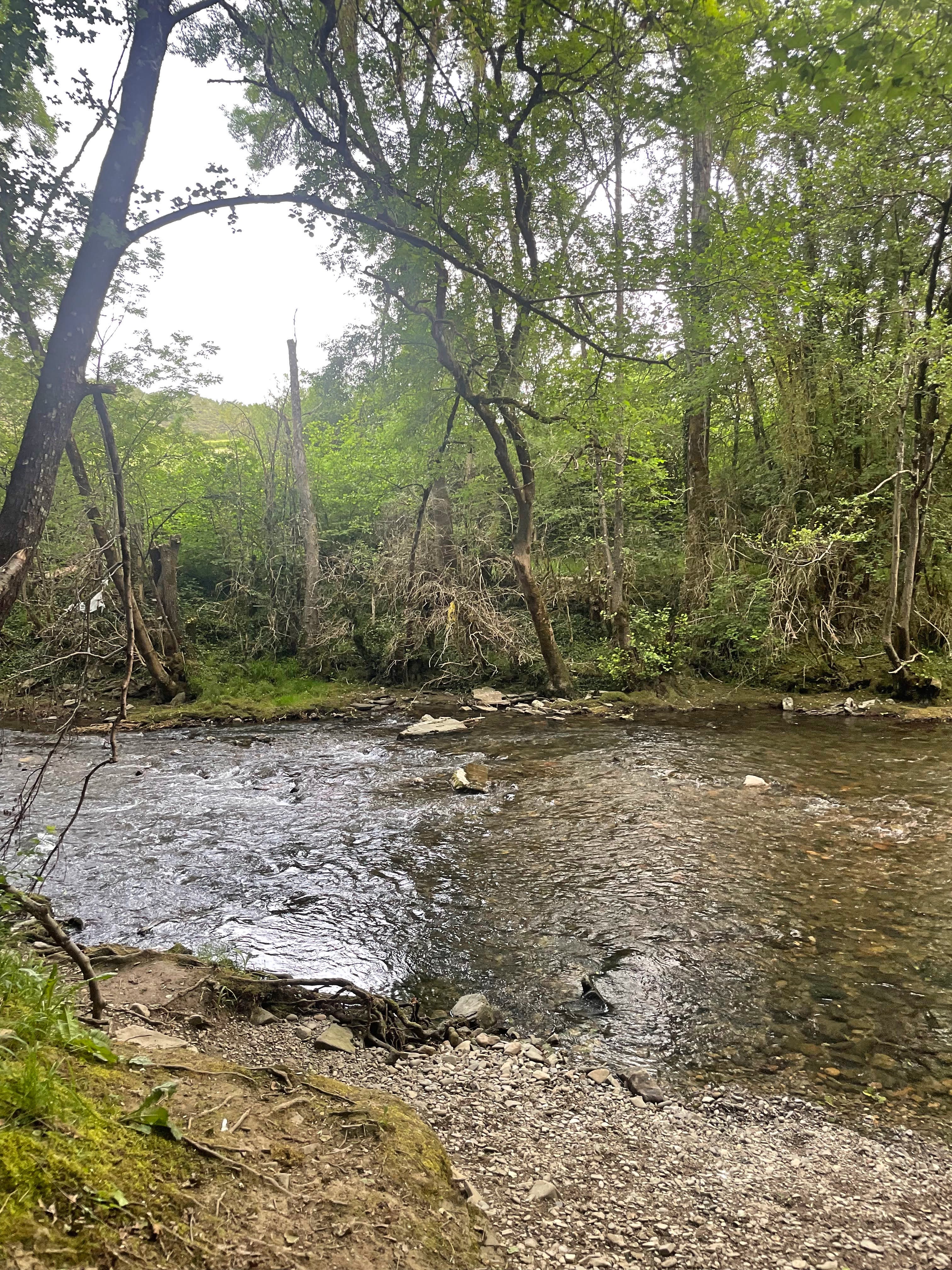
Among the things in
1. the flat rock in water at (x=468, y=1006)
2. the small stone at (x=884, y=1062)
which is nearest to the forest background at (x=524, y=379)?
the flat rock in water at (x=468, y=1006)

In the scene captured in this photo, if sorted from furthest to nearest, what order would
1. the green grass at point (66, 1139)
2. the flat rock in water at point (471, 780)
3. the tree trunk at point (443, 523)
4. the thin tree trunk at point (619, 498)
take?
the tree trunk at point (443, 523)
the thin tree trunk at point (619, 498)
the flat rock in water at point (471, 780)
the green grass at point (66, 1139)

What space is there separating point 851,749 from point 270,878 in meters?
8.87

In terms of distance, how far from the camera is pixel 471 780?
30.6 ft

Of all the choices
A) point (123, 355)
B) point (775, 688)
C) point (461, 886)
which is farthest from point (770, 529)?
point (123, 355)

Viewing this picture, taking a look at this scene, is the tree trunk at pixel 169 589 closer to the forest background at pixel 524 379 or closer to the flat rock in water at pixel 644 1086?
the forest background at pixel 524 379

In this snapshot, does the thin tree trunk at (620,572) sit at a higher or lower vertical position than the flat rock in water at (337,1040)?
higher

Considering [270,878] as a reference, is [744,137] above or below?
above

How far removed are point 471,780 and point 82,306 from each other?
7.15 metres

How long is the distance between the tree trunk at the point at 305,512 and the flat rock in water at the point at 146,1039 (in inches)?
555

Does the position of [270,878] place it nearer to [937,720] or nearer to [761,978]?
[761,978]

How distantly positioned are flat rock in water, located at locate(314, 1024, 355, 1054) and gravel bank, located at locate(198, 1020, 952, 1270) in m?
0.06

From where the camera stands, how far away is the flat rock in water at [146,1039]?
299cm

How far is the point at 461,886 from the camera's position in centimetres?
610

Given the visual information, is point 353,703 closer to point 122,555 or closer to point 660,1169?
point 122,555
